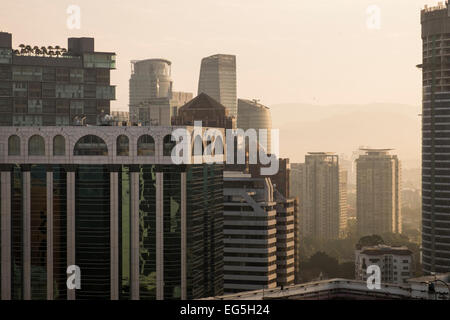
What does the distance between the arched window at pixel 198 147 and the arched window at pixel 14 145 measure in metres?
28.6

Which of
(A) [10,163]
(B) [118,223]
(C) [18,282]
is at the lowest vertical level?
(C) [18,282]

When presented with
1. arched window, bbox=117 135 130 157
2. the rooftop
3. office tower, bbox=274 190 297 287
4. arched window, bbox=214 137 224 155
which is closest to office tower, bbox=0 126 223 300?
arched window, bbox=117 135 130 157

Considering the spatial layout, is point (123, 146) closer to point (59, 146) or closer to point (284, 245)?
point (59, 146)

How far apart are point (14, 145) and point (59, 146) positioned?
7494 millimetres

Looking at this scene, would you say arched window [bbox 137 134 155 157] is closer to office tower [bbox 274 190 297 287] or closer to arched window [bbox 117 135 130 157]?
arched window [bbox 117 135 130 157]

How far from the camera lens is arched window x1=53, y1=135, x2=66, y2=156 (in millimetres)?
140000

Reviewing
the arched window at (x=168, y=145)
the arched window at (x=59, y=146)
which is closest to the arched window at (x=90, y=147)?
the arched window at (x=59, y=146)

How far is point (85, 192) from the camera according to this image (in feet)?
453

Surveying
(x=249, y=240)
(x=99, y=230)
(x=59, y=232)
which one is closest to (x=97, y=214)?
(x=99, y=230)
